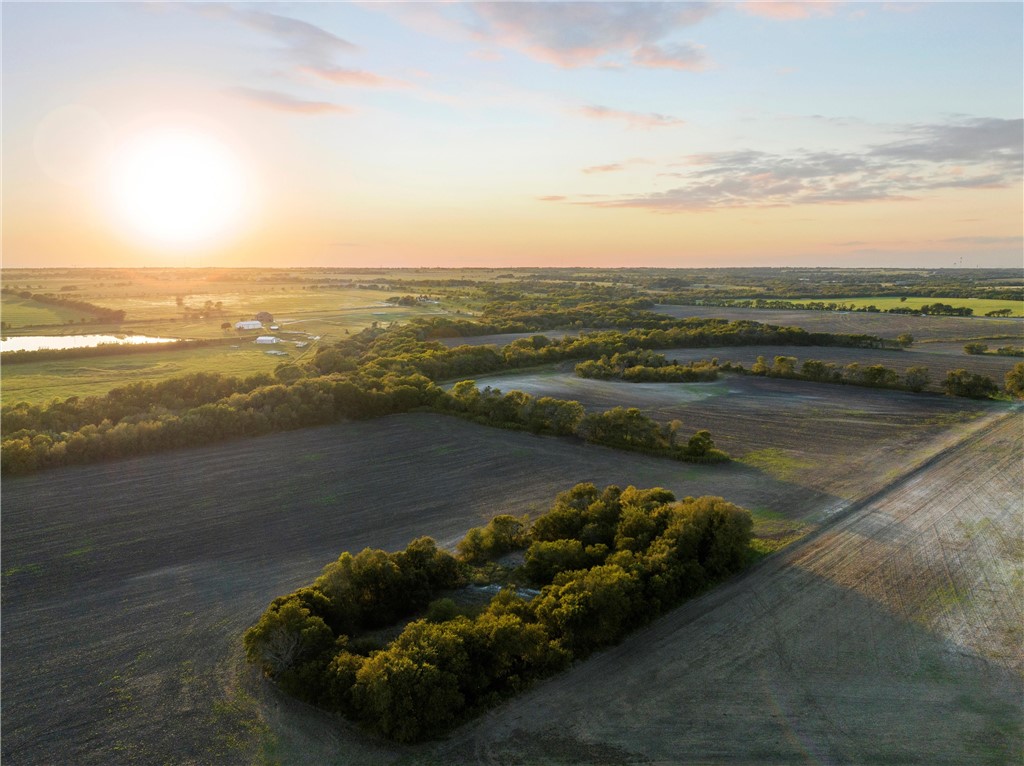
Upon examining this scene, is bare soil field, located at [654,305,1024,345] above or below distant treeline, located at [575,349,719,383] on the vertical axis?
above

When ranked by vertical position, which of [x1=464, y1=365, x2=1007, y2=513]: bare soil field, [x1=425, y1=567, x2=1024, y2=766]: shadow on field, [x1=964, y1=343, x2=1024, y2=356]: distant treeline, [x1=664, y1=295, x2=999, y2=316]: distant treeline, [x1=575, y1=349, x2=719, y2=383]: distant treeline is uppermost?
[x1=664, y1=295, x2=999, y2=316]: distant treeline

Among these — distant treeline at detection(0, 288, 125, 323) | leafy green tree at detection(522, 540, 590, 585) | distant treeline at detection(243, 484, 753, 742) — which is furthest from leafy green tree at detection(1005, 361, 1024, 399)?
distant treeline at detection(0, 288, 125, 323)

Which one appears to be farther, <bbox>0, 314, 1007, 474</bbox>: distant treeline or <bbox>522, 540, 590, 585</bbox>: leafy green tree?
<bbox>0, 314, 1007, 474</bbox>: distant treeline

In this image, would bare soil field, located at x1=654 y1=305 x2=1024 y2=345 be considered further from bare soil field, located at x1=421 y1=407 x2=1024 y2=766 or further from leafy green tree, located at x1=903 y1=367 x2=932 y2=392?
bare soil field, located at x1=421 y1=407 x2=1024 y2=766

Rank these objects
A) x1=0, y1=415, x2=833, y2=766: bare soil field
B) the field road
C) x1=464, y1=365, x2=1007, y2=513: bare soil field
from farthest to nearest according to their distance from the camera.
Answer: x1=464, y1=365, x2=1007, y2=513: bare soil field → x1=0, y1=415, x2=833, y2=766: bare soil field → the field road

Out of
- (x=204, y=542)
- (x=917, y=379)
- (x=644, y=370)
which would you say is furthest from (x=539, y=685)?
(x=917, y=379)

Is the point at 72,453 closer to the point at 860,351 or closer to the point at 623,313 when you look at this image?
the point at 860,351

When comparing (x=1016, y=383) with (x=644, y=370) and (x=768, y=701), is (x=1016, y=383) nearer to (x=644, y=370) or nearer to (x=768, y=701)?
(x=644, y=370)
